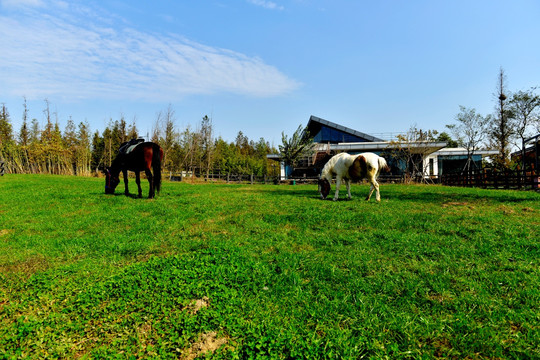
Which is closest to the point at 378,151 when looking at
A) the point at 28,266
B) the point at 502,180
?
the point at 502,180

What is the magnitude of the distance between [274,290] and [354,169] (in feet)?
28.0

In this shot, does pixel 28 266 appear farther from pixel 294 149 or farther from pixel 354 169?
pixel 294 149

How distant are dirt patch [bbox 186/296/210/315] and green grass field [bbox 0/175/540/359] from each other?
0.06ft

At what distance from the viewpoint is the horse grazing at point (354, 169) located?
11.3 metres

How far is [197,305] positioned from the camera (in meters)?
3.67

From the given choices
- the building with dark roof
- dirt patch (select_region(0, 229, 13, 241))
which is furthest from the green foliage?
dirt patch (select_region(0, 229, 13, 241))

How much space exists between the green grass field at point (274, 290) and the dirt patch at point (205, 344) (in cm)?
1

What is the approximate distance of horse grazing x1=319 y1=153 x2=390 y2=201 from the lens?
1131cm

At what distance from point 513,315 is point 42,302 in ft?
19.3

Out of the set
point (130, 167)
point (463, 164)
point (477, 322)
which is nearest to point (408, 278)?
point (477, 322)

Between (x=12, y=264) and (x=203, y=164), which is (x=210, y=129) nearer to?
(x=203, y=164)

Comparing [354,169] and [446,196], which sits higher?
[354,169]

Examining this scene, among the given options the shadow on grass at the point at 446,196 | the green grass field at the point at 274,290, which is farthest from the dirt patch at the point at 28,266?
the shadow on grass at the point at 446,196

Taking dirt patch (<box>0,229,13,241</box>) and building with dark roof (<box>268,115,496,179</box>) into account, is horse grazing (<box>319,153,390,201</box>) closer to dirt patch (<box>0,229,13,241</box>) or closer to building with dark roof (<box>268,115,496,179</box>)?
dirt patch (<box>0,229,13,241</box>)
